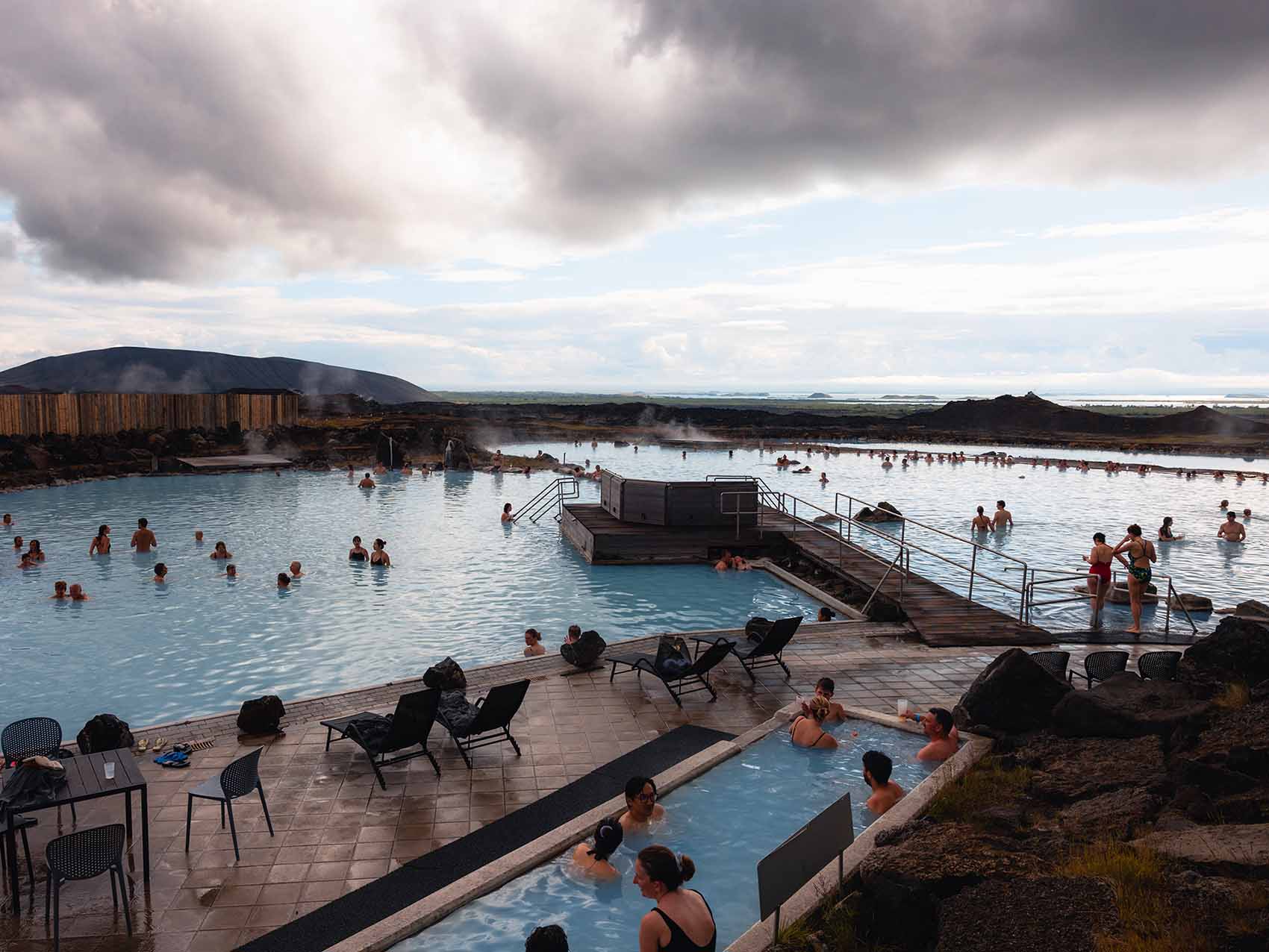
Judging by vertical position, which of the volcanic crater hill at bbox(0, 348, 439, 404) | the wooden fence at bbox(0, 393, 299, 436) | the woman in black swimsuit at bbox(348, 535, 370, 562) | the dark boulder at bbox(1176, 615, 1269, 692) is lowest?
the woman in black swimsuit at bbox(348, 535, 370, 562)

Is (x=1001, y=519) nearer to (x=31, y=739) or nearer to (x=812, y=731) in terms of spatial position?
(x=812, y=731)

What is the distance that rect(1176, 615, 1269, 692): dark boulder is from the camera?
7.42 meters

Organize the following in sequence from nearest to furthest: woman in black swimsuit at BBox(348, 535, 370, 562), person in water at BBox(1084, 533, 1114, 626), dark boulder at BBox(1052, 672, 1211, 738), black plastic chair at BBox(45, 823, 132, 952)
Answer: black plastic chair at BBox(45, 823, 132, 952), dark boulder at BBox(1052, 672, 1211, 738), person in water at BBox(1084, 533, 1114, 626), woman in black swimsuit at BBox(348, 535, 370, 562)

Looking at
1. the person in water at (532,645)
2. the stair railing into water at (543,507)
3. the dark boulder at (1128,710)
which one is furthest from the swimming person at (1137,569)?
the stair railing into water at (543,507)

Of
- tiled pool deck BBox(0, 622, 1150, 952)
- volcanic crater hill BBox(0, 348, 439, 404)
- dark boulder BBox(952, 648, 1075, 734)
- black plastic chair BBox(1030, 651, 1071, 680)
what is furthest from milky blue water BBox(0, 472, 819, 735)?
volcanic crater hill BBox(0, 348, 439, 404)

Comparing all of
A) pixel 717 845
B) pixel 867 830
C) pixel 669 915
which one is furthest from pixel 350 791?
pixel 867 830

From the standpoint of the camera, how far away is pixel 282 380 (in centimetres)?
15950

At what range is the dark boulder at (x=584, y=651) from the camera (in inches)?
370

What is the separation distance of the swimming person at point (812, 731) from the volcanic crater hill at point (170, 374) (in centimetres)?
13229

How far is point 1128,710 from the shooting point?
686cm

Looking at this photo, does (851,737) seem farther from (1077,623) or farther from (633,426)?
(633,426)

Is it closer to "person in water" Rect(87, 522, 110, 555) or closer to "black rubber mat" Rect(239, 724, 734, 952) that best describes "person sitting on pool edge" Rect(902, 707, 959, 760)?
"black rubber mat" Rect(239, 724, 734, 952)

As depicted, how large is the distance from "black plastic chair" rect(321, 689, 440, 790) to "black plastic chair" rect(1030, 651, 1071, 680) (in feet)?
19.8

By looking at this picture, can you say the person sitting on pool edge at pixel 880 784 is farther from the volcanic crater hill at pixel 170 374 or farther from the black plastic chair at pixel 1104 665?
the volcanic crater hill at pixel 170 374
